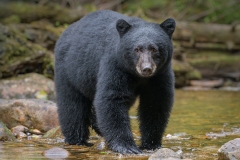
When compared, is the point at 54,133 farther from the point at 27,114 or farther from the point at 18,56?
the point at 18,56

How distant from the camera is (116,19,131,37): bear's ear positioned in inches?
247

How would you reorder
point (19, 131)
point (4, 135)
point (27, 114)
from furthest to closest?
point (27, 114)
point (19, 131)
point (4, 135)

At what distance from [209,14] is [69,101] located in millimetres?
15595

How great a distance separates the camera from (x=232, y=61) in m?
18.4

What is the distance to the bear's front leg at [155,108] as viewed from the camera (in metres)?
6.52

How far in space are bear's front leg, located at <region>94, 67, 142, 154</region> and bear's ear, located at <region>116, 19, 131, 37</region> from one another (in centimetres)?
53

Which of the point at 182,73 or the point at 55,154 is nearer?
the point at 55,154

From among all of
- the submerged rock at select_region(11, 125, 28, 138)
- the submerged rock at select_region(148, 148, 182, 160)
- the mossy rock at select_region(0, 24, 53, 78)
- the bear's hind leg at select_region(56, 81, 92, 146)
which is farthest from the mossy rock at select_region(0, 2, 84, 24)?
the submerged rock at select_region(148, 148, 182, 160)

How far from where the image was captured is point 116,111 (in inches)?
246

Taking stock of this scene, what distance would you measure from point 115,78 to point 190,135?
2.19m

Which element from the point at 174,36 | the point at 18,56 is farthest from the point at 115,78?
the point at 174,36

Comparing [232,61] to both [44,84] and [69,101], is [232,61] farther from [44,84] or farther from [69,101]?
[69,101]

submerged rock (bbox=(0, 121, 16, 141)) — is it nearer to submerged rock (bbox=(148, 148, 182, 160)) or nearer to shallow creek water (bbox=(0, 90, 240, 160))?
shallow creek water (bbox=(0, 90, 240, 160))

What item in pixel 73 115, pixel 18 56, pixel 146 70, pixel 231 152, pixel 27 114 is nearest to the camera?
pixel 231 152
